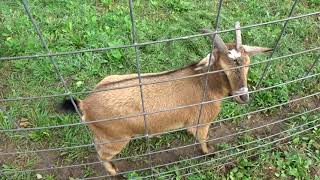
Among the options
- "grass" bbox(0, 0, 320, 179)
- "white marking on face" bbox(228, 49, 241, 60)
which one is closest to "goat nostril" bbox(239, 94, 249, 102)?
"white marking on face" bbox(228, 49, 241, 60)

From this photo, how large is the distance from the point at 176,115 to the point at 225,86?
1.34 ft

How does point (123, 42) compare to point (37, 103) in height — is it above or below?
above

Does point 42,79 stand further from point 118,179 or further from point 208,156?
point 208,156

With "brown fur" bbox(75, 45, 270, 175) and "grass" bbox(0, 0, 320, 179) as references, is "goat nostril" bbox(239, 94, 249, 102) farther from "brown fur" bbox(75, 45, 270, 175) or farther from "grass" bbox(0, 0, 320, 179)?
Answer: "grass" bbox(0, 0, 320, 179)

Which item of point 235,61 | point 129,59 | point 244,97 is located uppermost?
point 129,59

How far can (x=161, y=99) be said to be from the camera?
109 inches

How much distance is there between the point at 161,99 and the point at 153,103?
69mm

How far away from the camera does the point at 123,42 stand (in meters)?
3.92

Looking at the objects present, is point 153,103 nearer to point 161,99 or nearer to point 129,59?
point 161,99

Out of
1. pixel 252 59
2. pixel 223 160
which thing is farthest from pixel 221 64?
pixel 252 59

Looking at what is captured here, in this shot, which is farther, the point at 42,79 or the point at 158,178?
the point at 42,79

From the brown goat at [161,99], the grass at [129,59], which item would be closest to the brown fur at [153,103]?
the brown goat at [161,99]

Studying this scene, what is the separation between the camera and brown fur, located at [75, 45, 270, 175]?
2633 mm

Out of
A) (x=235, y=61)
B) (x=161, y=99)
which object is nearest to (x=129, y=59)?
(x=161, y=99)
